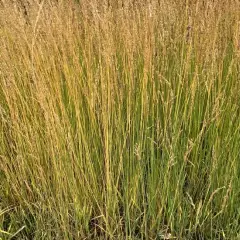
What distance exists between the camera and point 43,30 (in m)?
2.15

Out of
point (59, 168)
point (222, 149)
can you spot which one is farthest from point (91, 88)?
point (222, 149)

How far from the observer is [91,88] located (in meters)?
1.74

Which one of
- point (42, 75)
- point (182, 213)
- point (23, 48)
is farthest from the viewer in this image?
point (23, 48)

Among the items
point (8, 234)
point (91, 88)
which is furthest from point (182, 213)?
point (8, 234)

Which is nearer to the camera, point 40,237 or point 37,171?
point 40,237

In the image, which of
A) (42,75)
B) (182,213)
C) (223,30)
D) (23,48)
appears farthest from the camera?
(223,30)

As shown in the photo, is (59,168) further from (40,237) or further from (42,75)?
(42,75)

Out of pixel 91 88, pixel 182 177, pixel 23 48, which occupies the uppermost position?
pixel 23 48

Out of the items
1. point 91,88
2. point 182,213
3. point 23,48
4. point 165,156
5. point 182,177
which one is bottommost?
point 182,213

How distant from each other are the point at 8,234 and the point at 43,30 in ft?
4.00

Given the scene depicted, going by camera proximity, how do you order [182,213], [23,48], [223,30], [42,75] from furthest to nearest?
1. [223,30]
2. [23,48]
3. [42,75]
4. [182,213]

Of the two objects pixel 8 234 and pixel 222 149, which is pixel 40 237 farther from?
pixel 222 149

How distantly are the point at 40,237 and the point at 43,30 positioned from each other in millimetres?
1233

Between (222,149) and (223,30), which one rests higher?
(223,30)
